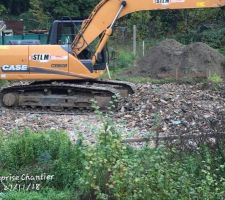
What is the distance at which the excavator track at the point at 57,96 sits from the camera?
43.6 feet

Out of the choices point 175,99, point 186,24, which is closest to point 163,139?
point 175,99

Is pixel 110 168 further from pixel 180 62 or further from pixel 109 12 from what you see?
pixel 180 62

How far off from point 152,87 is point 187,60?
3.35m

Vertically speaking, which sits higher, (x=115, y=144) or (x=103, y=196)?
(x=115, y=144)

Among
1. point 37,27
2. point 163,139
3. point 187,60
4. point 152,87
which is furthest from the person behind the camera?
point 37,27

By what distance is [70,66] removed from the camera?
13281 mm

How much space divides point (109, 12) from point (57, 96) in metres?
2.12

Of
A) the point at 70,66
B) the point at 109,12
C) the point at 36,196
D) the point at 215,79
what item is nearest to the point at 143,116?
the point at 70,66

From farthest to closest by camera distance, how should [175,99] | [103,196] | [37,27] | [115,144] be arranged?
[37,27]
[175,99]
[115,144]
[103,196]

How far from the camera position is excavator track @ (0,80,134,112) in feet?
43.6

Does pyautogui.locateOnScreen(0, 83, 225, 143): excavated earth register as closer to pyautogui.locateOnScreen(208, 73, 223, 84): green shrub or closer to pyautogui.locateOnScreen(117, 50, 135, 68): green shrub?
pyautogui.locateOnScreen(208, 73, 223, 84): green shrub

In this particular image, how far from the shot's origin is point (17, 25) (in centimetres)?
3466

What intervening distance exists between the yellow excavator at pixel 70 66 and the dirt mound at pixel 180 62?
5.78 m

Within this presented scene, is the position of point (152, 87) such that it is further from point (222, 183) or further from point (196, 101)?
point (222, 183)
